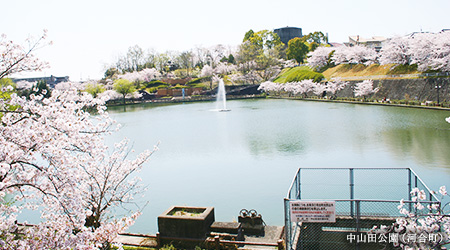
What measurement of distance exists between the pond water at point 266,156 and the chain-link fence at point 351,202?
115 cm

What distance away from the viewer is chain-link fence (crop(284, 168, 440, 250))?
19.5 ft

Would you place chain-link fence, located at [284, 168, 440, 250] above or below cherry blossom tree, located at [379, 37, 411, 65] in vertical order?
below

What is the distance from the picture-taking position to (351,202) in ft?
23.3

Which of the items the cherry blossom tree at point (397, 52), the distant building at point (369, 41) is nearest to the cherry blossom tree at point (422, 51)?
the cherry blossom tree at point (397, 52)

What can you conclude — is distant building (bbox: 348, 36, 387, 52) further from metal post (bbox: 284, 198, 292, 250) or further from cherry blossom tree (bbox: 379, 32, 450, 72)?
Result: metal post (bbox: 284, 198, 292, 250)

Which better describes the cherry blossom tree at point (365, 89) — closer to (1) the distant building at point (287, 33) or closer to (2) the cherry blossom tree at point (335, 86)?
(2) the cherry blossom tree at point (335, 86)

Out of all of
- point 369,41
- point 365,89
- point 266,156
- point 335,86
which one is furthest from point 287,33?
point 266,156

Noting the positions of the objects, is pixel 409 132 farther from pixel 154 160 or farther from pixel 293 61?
pixel 293 61

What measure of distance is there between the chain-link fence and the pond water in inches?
45.5

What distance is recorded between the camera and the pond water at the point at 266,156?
10672 mm

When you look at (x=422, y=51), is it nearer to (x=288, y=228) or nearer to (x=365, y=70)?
(x=365, y=70)

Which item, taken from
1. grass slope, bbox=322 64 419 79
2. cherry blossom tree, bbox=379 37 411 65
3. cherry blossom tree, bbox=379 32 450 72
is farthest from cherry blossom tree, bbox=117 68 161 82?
cherry blossom tree, bbox=379 37 411 65

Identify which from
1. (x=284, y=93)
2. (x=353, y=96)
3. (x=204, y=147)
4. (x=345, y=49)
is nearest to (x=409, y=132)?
(x=204, y=147)

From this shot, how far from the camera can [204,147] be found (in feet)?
Answer: 63.1
